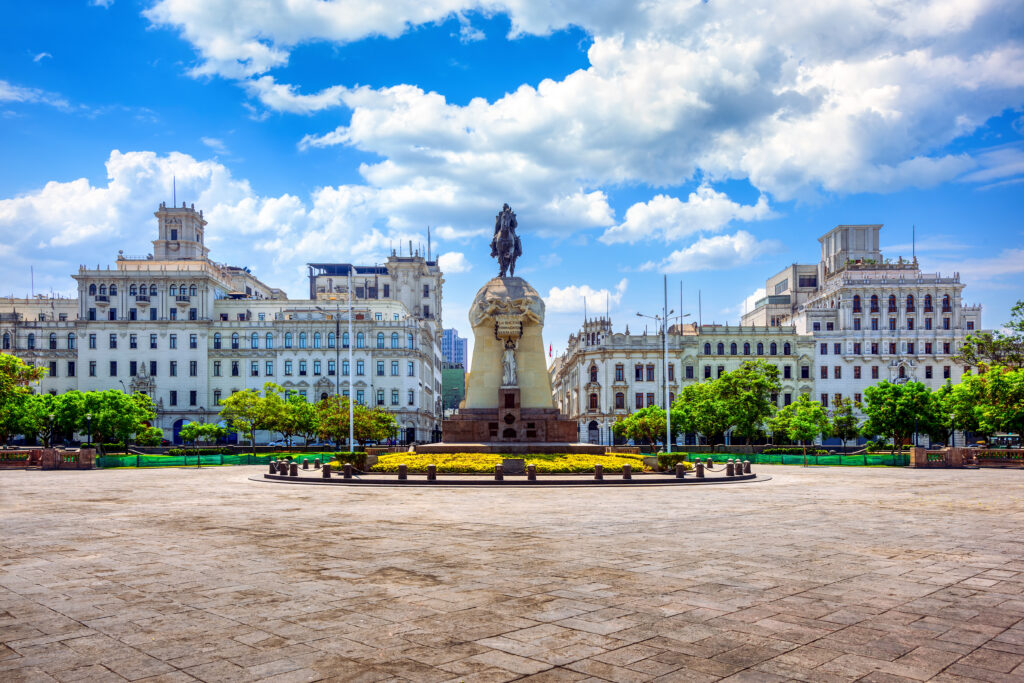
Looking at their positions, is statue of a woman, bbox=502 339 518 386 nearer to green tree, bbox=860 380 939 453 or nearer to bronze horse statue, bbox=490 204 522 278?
bronze horse statue, bbox=490 204 522 278

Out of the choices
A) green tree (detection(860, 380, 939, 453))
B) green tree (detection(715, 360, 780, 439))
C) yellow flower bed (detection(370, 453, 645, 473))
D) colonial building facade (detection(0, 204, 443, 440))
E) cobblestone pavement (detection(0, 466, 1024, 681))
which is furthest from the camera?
colonial building facade (detection(0, 204, 443, 440))

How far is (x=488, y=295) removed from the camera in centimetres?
4391

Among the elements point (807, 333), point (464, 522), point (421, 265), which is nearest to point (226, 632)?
point (464, 522)

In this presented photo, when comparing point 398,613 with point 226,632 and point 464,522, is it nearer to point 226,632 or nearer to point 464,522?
point 226,632

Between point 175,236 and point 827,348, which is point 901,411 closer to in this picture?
point 827,348

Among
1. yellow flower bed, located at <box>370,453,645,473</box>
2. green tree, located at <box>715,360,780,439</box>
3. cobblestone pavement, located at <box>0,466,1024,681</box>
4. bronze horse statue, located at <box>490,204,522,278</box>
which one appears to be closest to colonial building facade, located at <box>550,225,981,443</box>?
green tree, located at <box>715,360,780,439</box>

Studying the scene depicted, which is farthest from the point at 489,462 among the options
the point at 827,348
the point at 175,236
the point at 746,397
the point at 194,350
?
the point at 175,236

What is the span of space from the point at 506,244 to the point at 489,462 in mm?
15057

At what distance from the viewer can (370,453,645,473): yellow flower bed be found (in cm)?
3534

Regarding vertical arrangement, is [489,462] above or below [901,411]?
below

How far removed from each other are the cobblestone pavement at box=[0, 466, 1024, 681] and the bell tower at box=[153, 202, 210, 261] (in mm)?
89190

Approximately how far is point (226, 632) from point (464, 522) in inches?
415

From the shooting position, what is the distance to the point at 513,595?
36.7 feet

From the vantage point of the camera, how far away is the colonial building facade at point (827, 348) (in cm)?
9456
